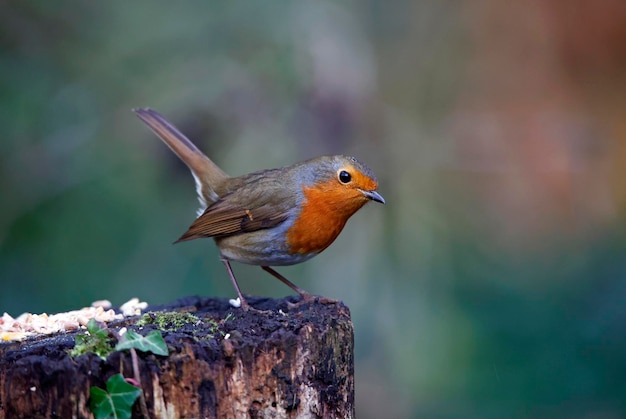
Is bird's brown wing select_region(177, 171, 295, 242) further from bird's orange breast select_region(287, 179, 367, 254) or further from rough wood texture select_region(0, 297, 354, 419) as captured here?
rough wood texture select_region(0, 297, 354, 419)

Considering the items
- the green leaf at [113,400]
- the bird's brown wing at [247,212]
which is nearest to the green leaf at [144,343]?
the green leaf at [113,400]

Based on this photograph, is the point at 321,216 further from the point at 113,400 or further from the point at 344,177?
the point at 113,400

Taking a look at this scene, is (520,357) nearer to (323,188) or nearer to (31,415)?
(323,188)

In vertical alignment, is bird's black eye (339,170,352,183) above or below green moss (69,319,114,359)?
above

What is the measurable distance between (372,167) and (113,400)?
4.26 m

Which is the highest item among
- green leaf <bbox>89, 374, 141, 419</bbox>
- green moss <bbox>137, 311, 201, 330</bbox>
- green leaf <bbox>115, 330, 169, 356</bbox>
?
green moss <bbox>137, 311, 201, 330</bbox>

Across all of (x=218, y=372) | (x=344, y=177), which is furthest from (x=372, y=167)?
(x=218, y=372)

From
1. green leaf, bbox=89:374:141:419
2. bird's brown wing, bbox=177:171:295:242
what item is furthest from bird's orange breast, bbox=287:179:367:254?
green leaf, bbox=89:374:141:419

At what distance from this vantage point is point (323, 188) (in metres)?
4.35

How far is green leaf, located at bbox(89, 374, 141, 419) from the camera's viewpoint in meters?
2.61

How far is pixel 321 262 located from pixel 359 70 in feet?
5.33

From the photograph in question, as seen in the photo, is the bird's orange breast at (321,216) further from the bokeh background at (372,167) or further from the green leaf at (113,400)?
the bokeh background at (372,167)

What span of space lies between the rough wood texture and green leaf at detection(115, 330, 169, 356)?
0.03 meters

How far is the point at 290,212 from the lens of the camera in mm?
4348
